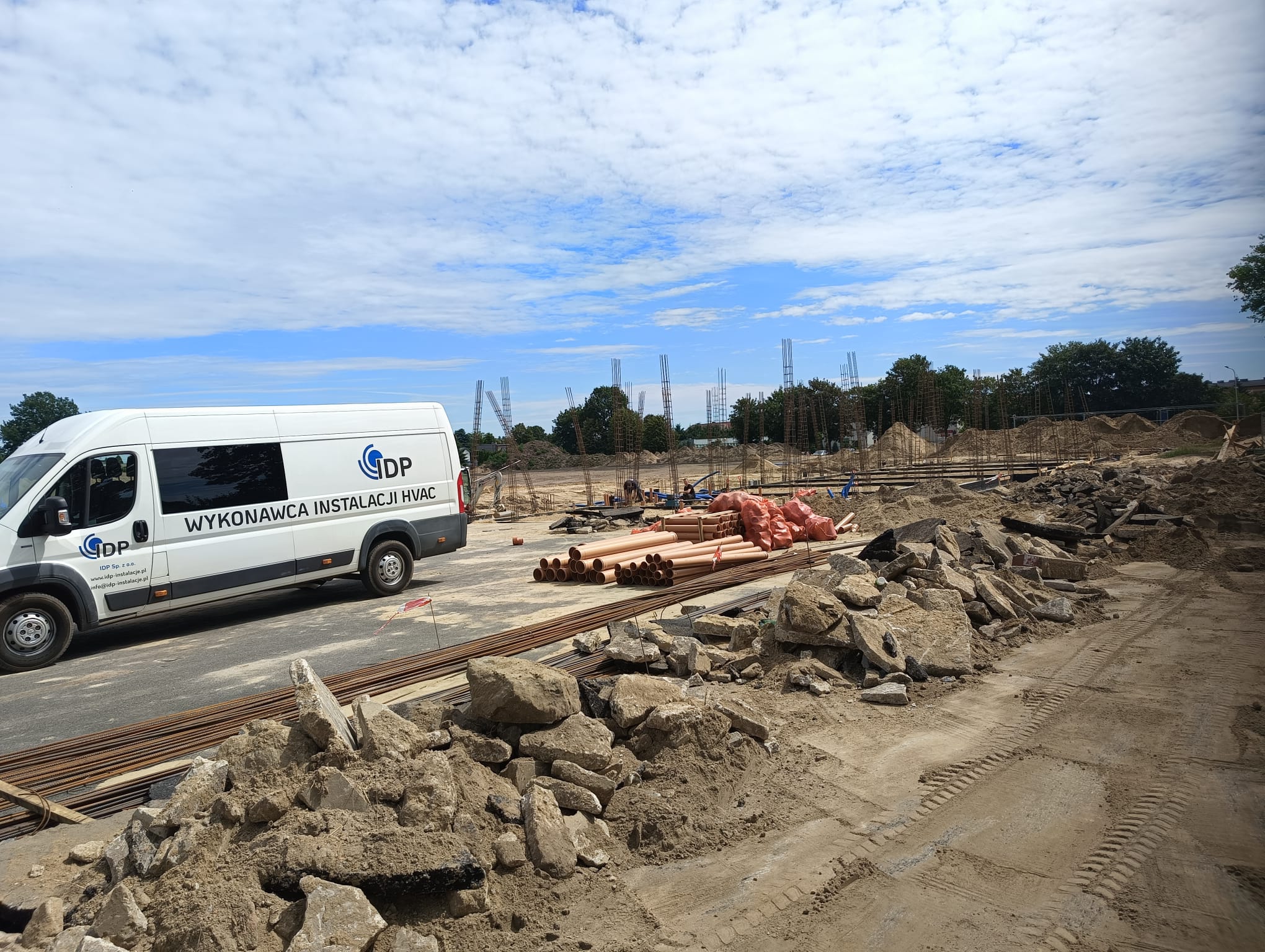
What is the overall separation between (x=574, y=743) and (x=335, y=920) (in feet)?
5.34

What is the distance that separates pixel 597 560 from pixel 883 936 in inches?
329

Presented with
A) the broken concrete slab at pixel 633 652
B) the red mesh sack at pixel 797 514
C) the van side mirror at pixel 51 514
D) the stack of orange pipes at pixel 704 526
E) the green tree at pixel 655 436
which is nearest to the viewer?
the broken concrete slab at pixel 633 652

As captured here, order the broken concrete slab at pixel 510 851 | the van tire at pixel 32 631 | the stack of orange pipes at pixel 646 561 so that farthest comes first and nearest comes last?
the stack of orange pipes at pixel 646 561 → the van tire at pixel 32 631 → the broken concrete slab at pixel 510 851

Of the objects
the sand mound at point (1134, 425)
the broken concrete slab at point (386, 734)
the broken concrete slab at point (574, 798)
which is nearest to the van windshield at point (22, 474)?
the broken concrete slab at point (386, 734)

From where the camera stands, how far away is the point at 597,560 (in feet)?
37.4

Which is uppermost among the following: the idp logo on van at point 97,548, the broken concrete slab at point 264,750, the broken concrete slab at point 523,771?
the idp logo on van at point 97,548

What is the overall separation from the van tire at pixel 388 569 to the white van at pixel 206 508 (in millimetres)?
20

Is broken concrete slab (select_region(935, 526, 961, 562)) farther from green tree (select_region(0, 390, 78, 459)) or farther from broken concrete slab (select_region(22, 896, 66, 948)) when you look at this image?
green tree (select_region(0, 390, 78, 459))

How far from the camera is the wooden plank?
4500mm

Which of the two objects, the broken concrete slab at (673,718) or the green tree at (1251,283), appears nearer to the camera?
the broken concrete slab at (673,718)

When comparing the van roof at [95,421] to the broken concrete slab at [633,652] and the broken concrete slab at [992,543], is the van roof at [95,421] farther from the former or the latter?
the broken concrete slab at [992,543]

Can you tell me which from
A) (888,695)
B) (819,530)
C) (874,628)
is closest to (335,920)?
(888,695)

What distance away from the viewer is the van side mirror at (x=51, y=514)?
26.4ft

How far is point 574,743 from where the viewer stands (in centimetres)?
455
